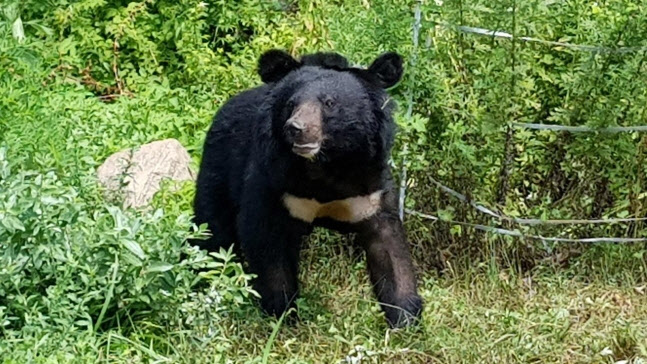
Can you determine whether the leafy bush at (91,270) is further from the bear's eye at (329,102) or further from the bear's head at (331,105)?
the bear's eye at (329,102)

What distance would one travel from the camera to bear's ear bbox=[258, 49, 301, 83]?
5.58 m

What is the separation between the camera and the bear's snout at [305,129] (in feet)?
16.9

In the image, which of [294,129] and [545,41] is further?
[545,41]

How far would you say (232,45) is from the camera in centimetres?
873

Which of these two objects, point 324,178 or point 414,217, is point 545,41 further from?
point 324,178

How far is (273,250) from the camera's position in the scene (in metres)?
5.57

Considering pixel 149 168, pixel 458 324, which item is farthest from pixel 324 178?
pixel 149 168

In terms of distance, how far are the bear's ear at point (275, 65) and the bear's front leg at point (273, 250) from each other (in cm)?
52

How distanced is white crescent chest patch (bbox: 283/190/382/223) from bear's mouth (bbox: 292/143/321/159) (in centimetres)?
34

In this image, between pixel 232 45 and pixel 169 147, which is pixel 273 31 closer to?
pixel 232 45

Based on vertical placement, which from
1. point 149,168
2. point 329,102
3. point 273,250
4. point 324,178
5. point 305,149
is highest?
point 329,102

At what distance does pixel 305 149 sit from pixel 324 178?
0.96 feet

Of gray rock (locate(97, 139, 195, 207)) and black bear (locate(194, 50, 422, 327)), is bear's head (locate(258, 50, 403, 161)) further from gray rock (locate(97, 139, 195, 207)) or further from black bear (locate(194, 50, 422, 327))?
gray rock (locate(97, 139, 195, 207))

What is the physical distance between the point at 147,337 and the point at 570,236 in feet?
7.05
